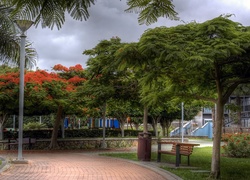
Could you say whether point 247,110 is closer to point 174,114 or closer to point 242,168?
point 174,114

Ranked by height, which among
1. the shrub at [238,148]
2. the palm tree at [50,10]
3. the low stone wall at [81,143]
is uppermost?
the palm tree at [50,10]

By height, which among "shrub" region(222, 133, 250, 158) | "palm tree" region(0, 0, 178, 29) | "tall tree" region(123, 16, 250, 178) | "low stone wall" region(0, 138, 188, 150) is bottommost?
"low stone wall" region(0, 138, 188, 150)

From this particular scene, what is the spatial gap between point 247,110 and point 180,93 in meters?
35.7

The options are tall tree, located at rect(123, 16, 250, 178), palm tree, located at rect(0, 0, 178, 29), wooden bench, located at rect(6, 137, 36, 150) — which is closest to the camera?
palm tree, located at rect(0, 0, 178, 29)

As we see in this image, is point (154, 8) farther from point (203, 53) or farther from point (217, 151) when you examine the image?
point (217, 151)

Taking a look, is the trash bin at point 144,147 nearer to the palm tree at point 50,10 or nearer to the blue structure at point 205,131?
the palm tree at point 50,10

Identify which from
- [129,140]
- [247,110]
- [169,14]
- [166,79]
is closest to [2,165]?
[166,79]

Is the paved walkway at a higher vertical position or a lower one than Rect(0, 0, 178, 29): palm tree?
lower

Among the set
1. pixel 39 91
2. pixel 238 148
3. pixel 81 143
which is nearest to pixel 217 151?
pixel 238 148

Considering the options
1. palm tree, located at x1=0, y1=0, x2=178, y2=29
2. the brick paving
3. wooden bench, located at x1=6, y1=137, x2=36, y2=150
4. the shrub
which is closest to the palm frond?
palm tree, located at x1=0, y1=0, x2=178, y2=29

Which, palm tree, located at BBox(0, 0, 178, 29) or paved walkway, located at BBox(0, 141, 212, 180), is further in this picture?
paved walkway, located at BBox(0, 141, 212, 180)

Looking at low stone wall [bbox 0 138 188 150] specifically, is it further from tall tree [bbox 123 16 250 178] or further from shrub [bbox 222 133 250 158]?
tall tree [bbox 123 16 250 178]

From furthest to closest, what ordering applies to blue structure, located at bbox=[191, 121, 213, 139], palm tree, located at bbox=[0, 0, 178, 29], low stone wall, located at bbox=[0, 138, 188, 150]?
1. blue structure, located at bbox=[191, 121, 213, 139]
2. low stone wall, located at bbox=[0, 138, 188, 150]
3. palm tree, located at bbox=[0, 0, 178, 29]

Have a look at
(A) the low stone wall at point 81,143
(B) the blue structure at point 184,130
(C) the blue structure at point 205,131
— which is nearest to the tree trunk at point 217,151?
(A) the low stone wall at point 81,143
